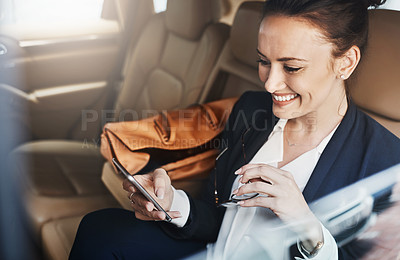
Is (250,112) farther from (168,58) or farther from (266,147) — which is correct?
(168,58)

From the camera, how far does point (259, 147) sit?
105cm

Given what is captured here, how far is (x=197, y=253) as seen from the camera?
104cm

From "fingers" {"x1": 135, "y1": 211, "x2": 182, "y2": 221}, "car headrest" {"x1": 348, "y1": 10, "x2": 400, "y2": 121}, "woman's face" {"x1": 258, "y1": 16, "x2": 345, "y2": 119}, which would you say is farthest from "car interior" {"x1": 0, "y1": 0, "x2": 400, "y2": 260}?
"fingers" {"x1": 135, "y1": 211, "x2": 182, "y2": 221}

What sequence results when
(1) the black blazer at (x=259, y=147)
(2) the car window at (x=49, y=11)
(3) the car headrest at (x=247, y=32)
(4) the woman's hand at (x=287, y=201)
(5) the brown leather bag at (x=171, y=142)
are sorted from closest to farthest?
(4) the woman's hand at (x=287, y=201), (1) the black blazer at (x=259, y=147), (5) the brown leather bag at (x=171, y=142), (3) the car headrest at (x=247, y=32), (2) the car window at (x=49, y=11)

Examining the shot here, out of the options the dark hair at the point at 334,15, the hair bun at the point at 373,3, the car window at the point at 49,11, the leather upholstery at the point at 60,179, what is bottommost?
the leather upholstery at the point at 60,179

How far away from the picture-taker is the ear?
35.2 inches

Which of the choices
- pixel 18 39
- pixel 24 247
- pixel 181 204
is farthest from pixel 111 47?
pixel 181 204

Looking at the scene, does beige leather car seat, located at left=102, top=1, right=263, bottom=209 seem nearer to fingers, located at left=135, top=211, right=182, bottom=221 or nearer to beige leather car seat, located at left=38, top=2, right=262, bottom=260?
beige leather car seat, located at left=38, top=2, right=262, bottom=260

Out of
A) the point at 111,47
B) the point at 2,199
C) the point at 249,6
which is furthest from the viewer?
the point at 111,47

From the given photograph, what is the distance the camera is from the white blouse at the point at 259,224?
3.01 ft

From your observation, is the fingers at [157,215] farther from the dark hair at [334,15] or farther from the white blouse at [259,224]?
the dark hair at [334,15]

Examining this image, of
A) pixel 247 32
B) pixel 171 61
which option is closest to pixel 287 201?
pixel 247 32

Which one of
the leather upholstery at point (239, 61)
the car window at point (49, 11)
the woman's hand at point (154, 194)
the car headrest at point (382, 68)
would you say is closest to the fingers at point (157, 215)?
the woman's hand at point (154, 194)

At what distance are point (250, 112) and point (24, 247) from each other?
915 millimetres
